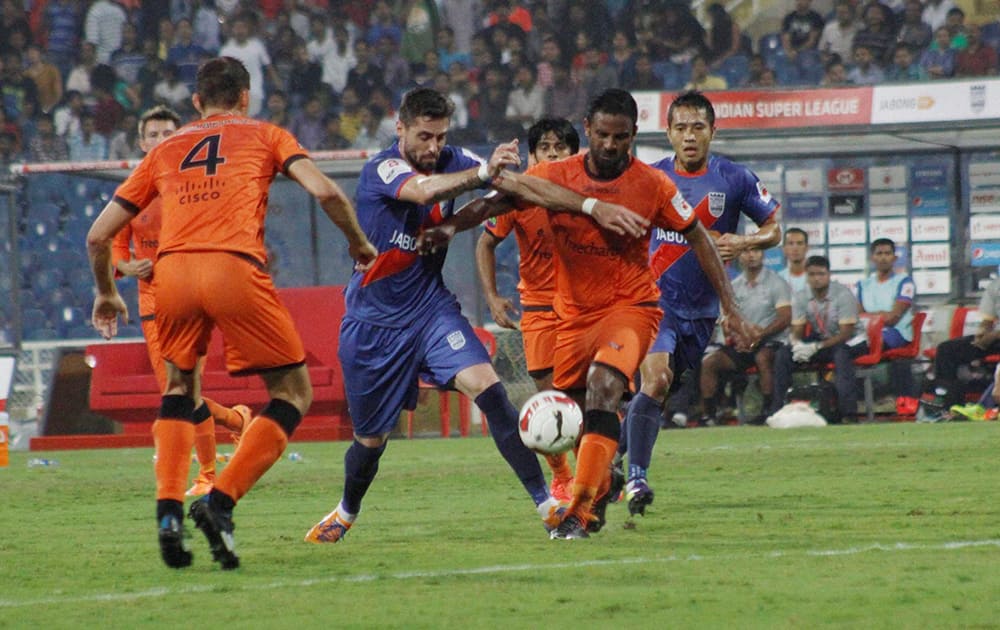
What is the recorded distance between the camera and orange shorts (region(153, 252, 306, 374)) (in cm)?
632

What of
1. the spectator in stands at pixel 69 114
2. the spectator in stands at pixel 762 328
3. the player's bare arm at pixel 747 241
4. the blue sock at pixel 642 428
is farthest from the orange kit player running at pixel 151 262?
the spectator in stands at pixel 69 114

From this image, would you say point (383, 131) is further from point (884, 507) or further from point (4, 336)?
point (884, 507)

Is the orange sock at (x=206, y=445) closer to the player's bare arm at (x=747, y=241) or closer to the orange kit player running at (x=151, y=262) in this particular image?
the orange kit player running at (x=151, y=262)

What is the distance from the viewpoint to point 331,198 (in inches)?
246

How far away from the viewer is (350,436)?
1759 centimetres

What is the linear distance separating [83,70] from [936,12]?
41.7ft

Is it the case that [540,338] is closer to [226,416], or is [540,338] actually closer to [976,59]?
[226,416]

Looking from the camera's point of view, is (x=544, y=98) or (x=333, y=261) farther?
(x=544, y=98)

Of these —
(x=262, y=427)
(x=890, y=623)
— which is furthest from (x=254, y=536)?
(x=890, y=623)

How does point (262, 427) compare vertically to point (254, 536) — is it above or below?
above

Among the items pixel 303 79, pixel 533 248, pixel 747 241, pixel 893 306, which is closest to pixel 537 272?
pixel 533 248

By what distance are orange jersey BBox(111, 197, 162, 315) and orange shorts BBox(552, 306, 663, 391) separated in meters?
3.74

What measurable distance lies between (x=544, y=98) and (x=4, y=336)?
8055 millimetres

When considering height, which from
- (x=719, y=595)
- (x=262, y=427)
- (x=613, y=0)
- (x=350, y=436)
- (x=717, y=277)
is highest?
(x=613, y=0)
